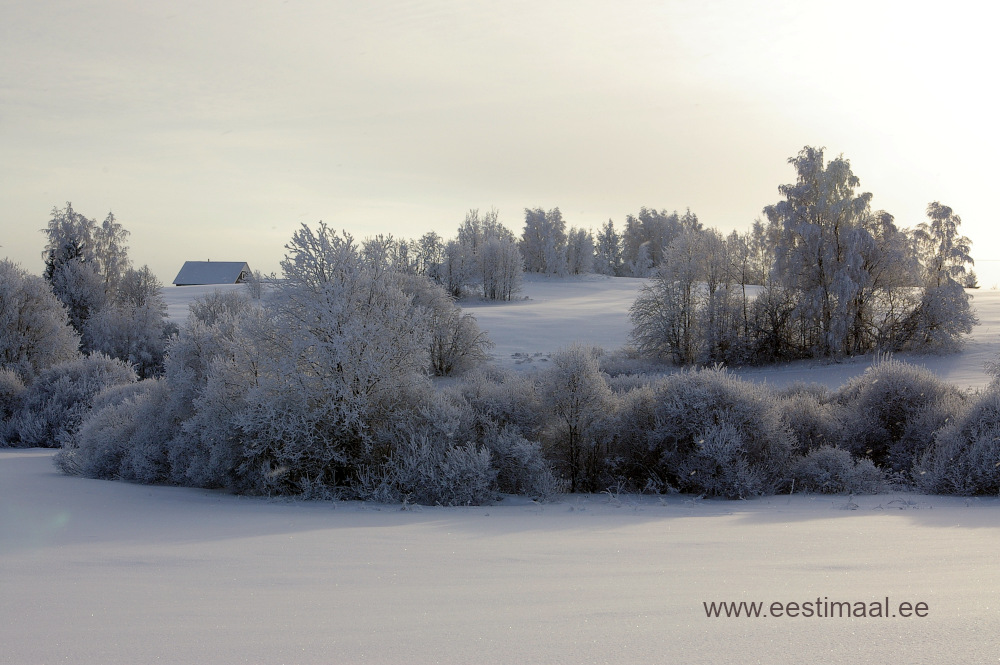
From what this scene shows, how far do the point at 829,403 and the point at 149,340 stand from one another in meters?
24.7

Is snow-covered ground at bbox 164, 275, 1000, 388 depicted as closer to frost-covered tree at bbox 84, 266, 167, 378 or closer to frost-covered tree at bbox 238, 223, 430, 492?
frost-covered tree at bbox 238, 223, 430, 492

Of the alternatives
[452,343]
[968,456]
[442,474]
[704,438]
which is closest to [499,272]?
[452,343]

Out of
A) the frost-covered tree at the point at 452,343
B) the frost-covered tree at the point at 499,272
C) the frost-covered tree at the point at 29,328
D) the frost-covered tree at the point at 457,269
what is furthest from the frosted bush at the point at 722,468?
the frost-covered tree at the point at 457,269

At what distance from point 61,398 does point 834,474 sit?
17.2 meters

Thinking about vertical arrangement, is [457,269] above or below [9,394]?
above

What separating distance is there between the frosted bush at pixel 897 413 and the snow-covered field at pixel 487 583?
342 cm

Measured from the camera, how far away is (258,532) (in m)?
6.41

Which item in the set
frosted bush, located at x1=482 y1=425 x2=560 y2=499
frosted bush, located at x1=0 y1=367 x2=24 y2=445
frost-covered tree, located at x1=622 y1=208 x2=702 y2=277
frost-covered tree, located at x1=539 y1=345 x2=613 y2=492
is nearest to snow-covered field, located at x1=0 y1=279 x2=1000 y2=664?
frosted bush, located at x1=482 y1=425 x2=560 y2=499

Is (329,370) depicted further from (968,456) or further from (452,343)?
(452,343)

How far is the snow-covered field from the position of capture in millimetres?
2852

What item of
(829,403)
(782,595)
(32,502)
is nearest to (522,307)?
(829,403)

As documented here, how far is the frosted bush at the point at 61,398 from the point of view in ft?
54.3

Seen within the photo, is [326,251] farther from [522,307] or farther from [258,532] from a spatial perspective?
[522,307]

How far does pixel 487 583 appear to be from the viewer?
4.11 metres
